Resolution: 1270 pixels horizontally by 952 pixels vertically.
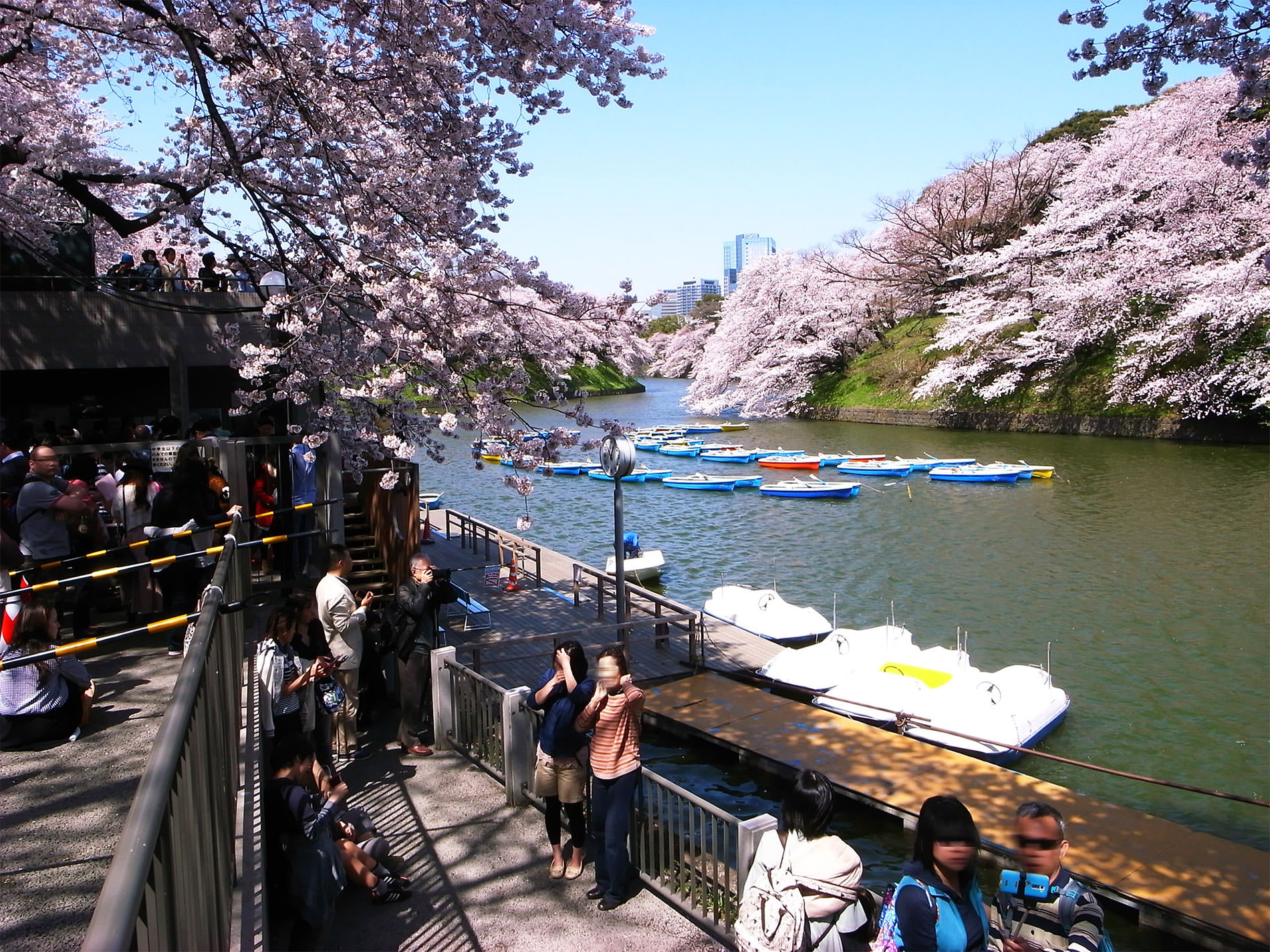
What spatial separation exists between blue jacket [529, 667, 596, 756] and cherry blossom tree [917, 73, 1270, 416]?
106ft

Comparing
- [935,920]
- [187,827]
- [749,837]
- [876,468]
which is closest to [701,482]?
[876,468]

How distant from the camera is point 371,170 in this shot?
32.4ft

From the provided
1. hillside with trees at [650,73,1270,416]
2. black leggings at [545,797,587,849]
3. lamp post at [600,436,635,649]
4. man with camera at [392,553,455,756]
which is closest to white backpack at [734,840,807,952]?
black leggings at [545,797,587,849]

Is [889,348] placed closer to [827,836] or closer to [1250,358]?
[1250,358]

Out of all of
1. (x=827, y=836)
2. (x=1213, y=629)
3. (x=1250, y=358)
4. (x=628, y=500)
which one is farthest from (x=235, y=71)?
(x=1250, y=358)

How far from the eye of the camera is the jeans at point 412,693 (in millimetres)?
8180

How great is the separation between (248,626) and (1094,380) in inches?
1594

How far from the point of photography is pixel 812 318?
56.7 m

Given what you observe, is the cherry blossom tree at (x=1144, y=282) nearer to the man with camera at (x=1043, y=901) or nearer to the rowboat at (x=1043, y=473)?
the rowboat at (x=1043, y=473)

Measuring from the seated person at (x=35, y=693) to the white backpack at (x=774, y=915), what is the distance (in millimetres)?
4339

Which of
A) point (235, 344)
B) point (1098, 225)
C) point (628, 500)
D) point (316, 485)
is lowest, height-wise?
point (628, 500)

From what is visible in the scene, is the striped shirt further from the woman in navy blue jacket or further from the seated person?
the seated person

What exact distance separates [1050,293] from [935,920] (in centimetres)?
4211

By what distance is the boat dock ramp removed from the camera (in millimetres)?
7504
